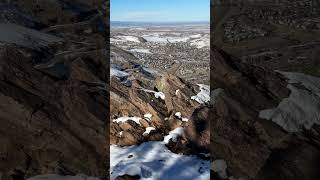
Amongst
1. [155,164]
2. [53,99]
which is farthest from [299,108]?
[155,164]

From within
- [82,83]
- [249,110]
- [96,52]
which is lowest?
[249,110]

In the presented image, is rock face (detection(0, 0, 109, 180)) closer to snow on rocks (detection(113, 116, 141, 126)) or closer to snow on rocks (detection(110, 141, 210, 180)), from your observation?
snow on rocks (detection(110, 141, 210, 180))

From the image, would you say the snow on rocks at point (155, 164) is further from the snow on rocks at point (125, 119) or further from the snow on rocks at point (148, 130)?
the snow on rocks at point (125, 119)

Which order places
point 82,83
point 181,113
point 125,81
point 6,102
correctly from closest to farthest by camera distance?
point 6,102
point 82,83
point 181,113
point 125,81

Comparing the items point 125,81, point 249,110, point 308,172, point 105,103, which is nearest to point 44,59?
point 105,103

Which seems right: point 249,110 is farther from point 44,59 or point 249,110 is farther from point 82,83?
point 44,59

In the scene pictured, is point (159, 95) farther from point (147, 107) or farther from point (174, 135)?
point (174, 135)

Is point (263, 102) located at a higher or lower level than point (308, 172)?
higher
